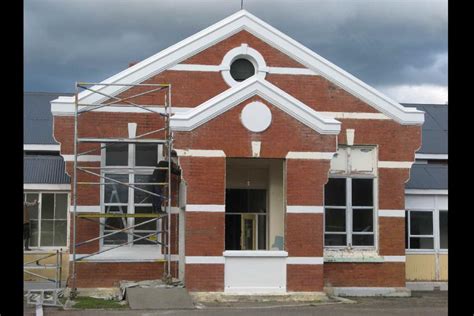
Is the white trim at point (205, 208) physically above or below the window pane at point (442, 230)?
above

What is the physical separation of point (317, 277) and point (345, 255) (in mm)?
2697

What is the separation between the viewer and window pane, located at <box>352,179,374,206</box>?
23781 millimetres

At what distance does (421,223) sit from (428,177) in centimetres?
167

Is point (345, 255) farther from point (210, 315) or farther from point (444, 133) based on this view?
point (444, 133)

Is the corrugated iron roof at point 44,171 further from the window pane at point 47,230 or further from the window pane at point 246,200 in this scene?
the window pane at point 246,200

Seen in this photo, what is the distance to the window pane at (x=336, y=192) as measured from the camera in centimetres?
2369

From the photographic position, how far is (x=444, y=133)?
33031mm

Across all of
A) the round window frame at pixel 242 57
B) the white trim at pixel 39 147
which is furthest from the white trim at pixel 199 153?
the white trim at pixel 39 147

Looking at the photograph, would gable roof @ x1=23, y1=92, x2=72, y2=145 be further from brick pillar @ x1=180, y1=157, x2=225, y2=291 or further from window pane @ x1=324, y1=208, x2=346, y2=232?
window pane @ x1=324, y1=208, x2=346, y2=232

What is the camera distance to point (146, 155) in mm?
23141

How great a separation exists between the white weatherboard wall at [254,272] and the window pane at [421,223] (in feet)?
26.3

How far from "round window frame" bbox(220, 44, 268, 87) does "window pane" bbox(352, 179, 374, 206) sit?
4176mm

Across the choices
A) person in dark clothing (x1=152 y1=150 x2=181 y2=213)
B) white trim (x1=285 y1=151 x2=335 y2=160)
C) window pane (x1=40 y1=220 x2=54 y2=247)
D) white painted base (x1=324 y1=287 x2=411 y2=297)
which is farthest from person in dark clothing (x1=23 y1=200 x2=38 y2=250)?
white painted base (x1=324 y1=287 x2=411 y2=297)
